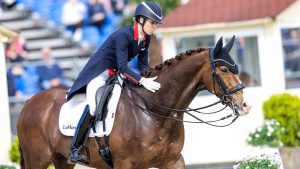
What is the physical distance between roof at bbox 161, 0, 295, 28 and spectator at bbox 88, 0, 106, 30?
411 cm

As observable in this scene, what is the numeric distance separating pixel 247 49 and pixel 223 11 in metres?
1.05

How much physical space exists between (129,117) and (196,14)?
9.24 metres

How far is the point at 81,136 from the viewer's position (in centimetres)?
959

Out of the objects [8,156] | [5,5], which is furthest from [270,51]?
[5,5]

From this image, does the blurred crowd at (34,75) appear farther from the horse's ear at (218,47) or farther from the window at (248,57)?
the horse's ear at (218,47)

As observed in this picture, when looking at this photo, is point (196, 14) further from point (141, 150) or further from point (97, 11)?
point (141, 150)

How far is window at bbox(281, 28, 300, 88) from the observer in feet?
56.6

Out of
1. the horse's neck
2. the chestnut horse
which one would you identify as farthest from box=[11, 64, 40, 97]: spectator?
the horse's neck

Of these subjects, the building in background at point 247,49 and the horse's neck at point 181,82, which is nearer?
the horse's neck at point 181,82

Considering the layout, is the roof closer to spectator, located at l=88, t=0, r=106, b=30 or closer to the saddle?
spectator, located at l=88, t=0, r=106, b=30

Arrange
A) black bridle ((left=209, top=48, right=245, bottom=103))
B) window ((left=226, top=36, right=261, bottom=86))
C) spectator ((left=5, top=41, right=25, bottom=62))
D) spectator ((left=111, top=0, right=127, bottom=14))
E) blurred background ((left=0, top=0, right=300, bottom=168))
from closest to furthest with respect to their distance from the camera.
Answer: black bridle ((left=209, top=48, right=245, bottom=103))
blurred background ((left=0, top=0, right=300, bottom=168))
window ((left=226, top=36, right=261, bottom=86))
spectator ((left=5, top=41, right=25, bottom=62))
spectator ((left=111, top=0, right=127, bottom=14))

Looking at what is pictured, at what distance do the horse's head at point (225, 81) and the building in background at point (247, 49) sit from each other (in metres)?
7.85

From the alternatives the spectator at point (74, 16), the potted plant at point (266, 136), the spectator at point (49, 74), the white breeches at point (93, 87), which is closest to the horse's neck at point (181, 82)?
the white breeches at point (93, 87)

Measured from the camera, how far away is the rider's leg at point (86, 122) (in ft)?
31.2
